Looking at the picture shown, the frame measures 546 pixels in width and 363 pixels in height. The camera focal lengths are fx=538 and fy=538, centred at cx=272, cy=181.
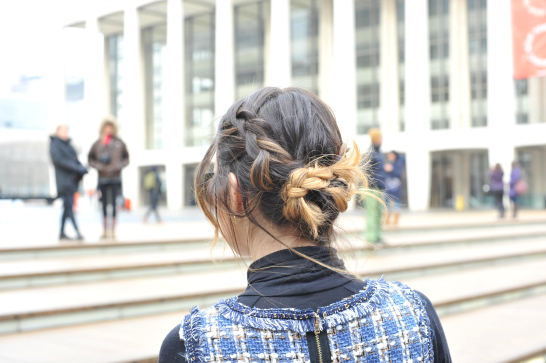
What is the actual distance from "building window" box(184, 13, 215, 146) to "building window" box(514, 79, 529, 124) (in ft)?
57.0

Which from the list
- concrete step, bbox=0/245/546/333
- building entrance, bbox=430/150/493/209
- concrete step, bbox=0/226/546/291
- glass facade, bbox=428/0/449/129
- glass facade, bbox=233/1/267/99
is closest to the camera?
concrete step, bbox=0/245/546/333

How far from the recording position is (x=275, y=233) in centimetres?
100

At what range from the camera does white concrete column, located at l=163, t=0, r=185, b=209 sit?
30281mm

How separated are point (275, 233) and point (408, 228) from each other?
32.4ft

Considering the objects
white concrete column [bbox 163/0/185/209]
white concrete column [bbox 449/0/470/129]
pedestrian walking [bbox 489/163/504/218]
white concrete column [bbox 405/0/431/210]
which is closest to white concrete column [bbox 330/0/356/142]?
white concrete column [bbox 405/0/431/210]

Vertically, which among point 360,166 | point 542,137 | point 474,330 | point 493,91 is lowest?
point 474,330

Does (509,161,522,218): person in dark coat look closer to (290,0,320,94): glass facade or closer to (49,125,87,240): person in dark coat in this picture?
(49,125,87,240): person in dark coat

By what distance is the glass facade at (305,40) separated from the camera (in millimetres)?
30859

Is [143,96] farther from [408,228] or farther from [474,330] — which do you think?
[474,330]

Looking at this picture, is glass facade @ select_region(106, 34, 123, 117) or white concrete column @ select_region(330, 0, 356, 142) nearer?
white concrete column @ select_region(330, 0, 356, 142)

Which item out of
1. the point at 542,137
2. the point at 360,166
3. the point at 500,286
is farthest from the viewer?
the point at 542,137

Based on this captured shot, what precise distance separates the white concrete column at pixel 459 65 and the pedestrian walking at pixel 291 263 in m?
27.4

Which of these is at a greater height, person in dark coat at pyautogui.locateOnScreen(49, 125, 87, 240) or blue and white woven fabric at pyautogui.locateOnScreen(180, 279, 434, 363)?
person in dark coat at pyautogui.locateOnScreen(49, 125, 87, 240)

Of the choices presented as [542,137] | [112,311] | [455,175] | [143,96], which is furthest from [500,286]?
[143,96]
